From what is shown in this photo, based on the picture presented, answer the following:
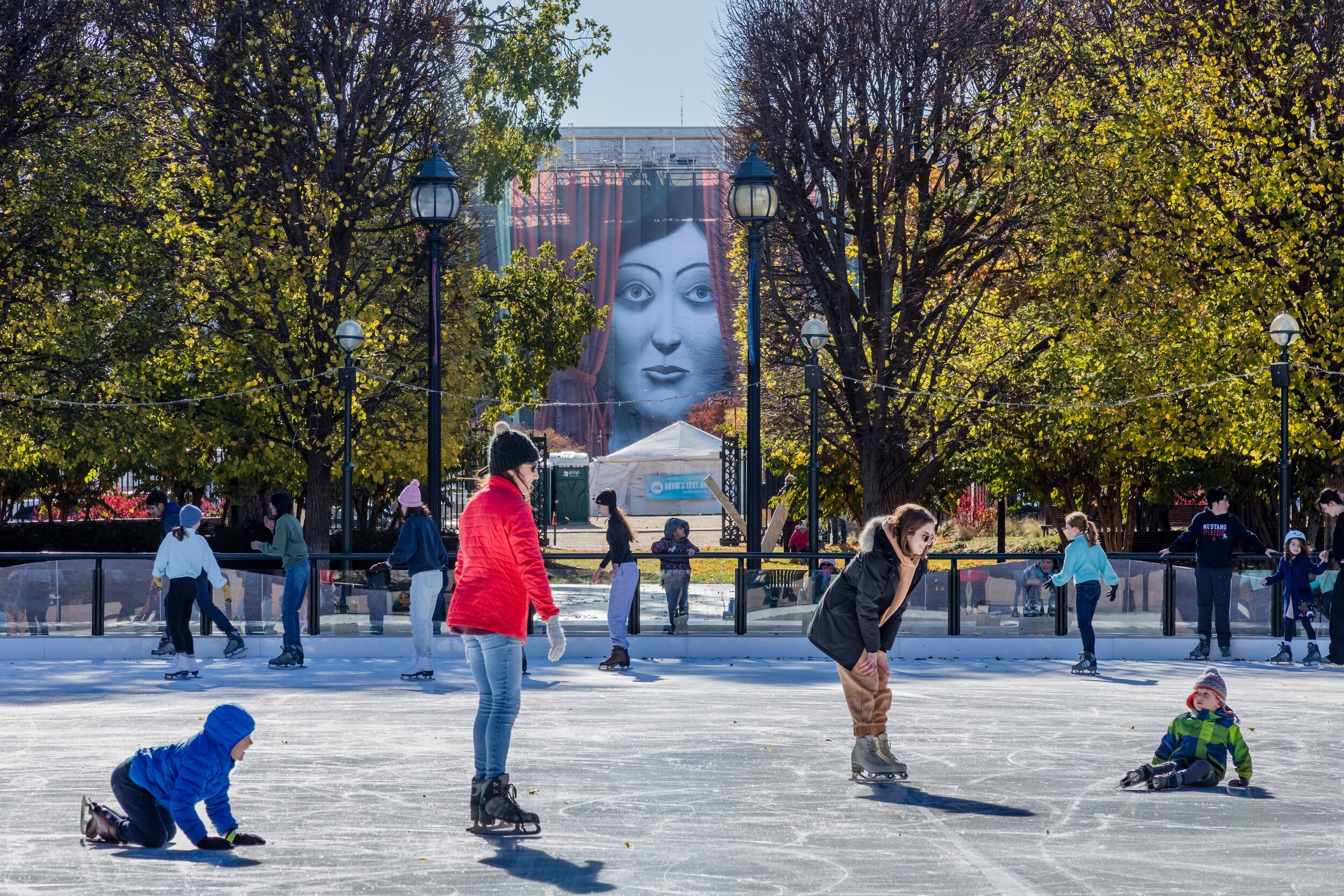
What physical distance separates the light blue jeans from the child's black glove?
9.48 meters

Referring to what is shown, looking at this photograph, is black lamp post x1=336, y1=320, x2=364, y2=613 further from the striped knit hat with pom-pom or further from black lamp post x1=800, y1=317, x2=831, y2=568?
the striped knit hat with pom-pom

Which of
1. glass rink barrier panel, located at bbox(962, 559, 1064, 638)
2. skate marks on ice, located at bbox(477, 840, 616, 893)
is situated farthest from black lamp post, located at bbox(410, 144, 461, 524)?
skate marks on ice, located at bbox(477, 840, 616, 893)

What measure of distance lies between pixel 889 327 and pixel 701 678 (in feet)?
41.4

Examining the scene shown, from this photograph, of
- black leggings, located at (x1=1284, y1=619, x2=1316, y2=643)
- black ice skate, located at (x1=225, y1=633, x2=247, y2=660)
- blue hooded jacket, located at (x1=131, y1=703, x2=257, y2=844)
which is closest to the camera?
blue hooded jacket, located at (x1=131, y1=703, x2=257, y2=844)

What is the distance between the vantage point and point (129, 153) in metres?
26.0

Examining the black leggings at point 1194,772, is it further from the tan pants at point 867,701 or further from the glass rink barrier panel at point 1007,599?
the glass rink barrier panel at point 1007,599

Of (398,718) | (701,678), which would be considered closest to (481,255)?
(701,678)

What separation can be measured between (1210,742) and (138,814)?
17.8ft

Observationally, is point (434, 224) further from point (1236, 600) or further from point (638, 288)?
point (638, 288)

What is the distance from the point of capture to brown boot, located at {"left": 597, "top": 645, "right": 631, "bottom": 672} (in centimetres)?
1609

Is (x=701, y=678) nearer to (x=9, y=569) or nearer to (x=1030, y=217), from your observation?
(x=9, y=569)

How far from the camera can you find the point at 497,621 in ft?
23.3

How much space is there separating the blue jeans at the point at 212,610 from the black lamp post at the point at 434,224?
259 centimetres

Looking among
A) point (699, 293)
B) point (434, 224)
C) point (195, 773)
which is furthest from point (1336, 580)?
point (699, 293)
